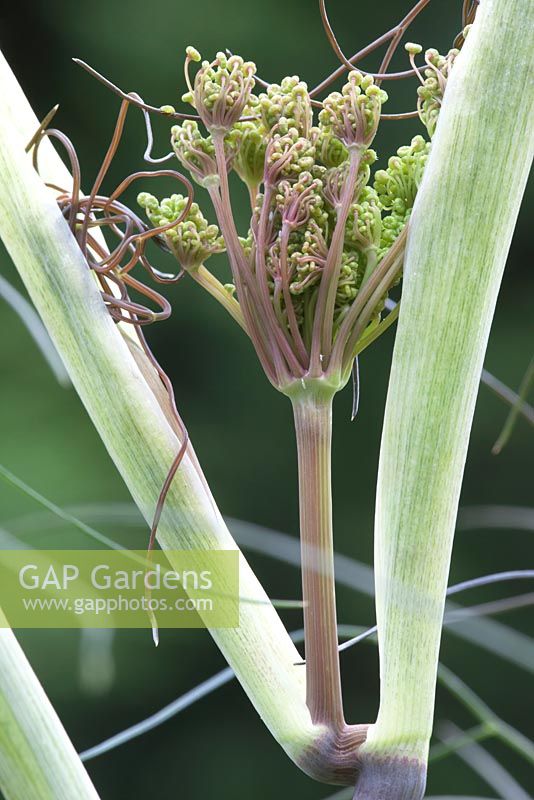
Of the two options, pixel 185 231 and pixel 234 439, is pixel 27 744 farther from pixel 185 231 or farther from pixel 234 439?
pixel 234 439

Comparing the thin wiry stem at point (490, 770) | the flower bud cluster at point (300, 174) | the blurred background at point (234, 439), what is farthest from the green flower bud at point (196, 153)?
the blurred background at point (234, 439)

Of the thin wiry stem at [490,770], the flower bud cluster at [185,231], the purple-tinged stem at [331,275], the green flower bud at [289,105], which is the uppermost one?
the green flower bud at [289,105]

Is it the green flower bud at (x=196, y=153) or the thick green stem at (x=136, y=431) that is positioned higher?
the green flower bud at (x=196, y=153)

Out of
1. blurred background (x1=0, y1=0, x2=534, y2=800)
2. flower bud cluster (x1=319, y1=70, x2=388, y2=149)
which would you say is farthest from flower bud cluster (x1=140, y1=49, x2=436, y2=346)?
blurred background (x1=0, y1=0, x2=534, y2=800)

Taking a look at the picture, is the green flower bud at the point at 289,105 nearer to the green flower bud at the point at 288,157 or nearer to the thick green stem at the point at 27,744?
the green flower bud at the point at 288,157

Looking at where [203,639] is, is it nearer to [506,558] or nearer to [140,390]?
[506,558]

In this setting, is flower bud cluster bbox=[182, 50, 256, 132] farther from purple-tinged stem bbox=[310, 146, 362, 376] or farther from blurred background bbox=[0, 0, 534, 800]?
blurred background bbox=[0, 0, 534, 800]

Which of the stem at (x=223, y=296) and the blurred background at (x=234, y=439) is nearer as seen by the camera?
the stem at (x=223, y=296)
